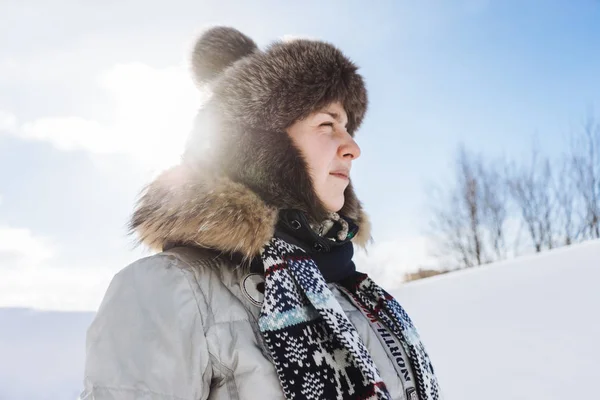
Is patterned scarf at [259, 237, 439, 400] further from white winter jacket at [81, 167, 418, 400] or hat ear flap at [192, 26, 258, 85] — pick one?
hat ear flap at [192, 26, 258, 85]

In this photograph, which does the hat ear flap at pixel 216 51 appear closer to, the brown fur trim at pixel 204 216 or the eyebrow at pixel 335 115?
the eyebrow at pixel 335 115

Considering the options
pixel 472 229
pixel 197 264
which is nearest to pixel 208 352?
pixel 197 264

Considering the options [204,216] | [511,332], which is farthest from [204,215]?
[511,332]

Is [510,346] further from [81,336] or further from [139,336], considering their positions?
[81,336]

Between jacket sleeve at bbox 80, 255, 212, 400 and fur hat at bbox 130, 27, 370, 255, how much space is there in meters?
0.16

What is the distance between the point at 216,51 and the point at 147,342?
41.7 inches

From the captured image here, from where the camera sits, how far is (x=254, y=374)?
0.91 meters

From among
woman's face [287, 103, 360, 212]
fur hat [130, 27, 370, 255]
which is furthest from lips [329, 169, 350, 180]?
fur hat [130, 27, 370, 255]

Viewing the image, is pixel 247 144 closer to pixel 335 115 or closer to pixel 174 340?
pixel 335 115

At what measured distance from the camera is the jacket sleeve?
0.83 m

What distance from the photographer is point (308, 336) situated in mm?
1008

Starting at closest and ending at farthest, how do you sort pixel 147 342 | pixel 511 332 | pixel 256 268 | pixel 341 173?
pixel 147 342, pixel 256 268, pixel 341 173, pixel 511 332

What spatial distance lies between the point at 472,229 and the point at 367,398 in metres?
15.0

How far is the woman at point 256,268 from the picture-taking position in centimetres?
89
